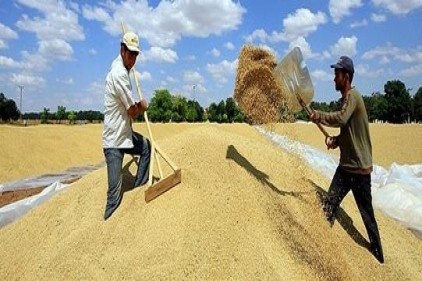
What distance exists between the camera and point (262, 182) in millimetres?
3588

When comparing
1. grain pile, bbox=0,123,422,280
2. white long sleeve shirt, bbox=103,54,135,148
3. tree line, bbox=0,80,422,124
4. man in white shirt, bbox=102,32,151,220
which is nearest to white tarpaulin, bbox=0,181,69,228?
grain pile, bbox=0,123,422,280

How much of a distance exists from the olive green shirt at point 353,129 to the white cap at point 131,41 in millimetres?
1486

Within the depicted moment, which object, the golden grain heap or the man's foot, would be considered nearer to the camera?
the man's foot

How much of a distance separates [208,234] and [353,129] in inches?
54.1

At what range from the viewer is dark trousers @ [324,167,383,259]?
10.6 feet

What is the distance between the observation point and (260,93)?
342 centimetres

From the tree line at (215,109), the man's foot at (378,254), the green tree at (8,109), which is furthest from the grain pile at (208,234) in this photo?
the green tree at (8,109)

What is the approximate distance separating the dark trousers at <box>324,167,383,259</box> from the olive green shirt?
82 millimetres

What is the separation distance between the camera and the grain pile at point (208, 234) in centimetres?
270

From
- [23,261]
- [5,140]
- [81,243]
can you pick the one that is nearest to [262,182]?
[81,243]

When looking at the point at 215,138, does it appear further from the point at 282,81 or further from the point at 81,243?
the point at 81,243

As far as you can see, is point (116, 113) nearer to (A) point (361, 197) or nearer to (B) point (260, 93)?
(B) point (260, 93)

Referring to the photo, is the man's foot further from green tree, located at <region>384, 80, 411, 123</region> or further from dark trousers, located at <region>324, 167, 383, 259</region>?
green tree, located at <region>384, 80, 411, 123</region>

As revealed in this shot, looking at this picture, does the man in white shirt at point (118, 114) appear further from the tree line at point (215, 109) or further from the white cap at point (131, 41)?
the tree line at point (215, 109)
